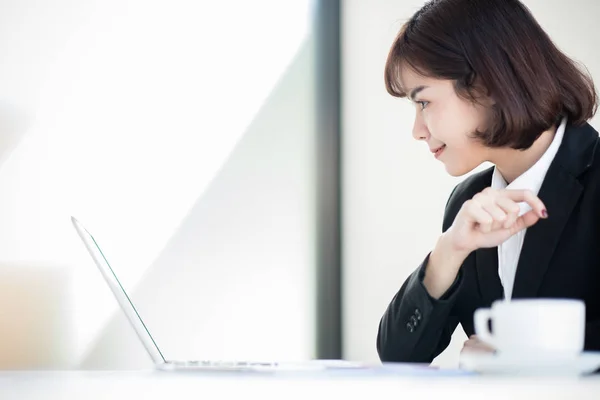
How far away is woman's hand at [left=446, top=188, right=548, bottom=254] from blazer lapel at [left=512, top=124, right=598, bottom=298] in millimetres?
182

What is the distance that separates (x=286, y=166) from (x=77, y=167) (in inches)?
35.7

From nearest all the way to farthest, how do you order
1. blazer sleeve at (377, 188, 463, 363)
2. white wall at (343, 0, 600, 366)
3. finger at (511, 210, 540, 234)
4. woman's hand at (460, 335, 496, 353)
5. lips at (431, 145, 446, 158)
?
woman's hand at (460, 335, 496, 353) → finger at (511, 210, 540, 234) → blazer sleeve at (377, 188, 463, 363) → lips at (431, 145, 446, 158) → white wall at (343, 0, 600, 366)

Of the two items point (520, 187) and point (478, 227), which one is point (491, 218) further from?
point (520, 187)

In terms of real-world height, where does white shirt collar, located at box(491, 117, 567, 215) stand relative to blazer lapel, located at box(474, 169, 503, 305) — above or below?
above

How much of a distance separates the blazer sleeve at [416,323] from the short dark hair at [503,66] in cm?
33

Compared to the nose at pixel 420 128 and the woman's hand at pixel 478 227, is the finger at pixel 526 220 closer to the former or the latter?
the woman's hand at pixel 478 227

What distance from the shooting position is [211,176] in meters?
2.23

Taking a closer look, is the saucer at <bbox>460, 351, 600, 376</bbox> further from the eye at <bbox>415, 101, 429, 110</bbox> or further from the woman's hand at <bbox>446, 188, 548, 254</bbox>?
the eye at <bbox>415, 101, 429, 110</bbox>

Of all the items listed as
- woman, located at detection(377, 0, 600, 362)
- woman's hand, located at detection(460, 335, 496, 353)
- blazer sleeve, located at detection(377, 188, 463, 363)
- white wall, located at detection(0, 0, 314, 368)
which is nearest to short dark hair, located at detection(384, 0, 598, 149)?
woman, located at detection(377, 0, 600, 362)

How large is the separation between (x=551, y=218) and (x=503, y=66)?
31 cm

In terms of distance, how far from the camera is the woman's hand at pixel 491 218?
44.0 inches

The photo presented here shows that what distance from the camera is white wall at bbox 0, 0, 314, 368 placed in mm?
1679

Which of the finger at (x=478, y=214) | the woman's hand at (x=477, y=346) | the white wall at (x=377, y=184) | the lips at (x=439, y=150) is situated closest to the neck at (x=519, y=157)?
the lips at (x=439, y=150)

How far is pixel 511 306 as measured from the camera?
27.7 inches
